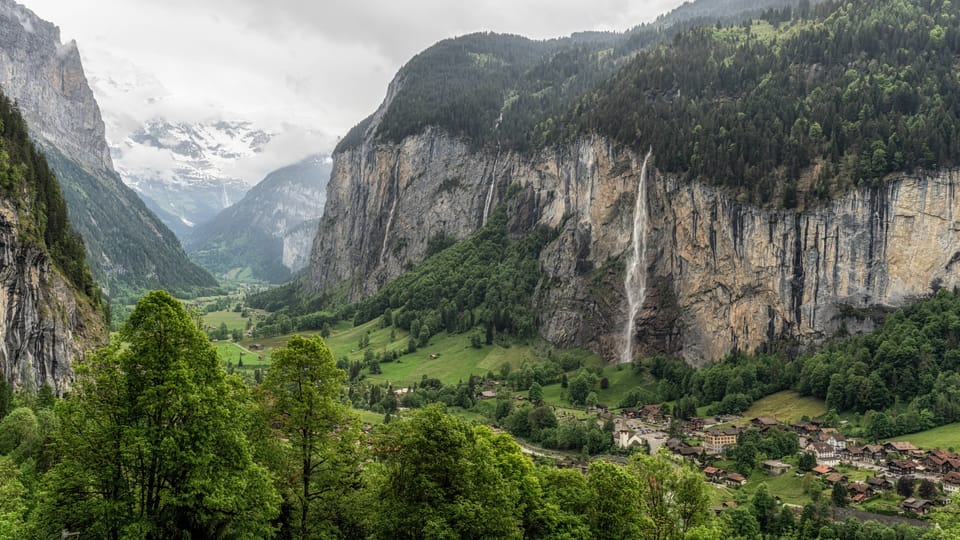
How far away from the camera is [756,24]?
198750 mm

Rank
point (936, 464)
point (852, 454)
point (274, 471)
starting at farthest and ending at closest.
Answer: point (852, 454)
point (936, 464)
point (274, 471)

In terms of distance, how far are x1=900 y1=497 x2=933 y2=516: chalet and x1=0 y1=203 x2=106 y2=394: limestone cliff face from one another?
3356 inches

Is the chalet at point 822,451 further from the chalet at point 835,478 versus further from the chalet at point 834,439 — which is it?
the chalet at point 835,478

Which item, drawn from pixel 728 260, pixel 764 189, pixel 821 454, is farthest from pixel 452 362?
pixel 821 454

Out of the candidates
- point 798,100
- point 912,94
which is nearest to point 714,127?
point 798,100

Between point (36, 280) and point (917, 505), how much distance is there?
9384cm

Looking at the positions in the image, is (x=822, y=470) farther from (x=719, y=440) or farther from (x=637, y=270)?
(x=637, y=270)

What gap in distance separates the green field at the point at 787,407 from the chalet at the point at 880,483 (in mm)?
25479

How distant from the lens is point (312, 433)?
87.3 ft

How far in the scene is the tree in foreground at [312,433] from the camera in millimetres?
26500

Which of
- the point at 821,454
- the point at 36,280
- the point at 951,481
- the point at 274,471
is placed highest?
the point at 36,280

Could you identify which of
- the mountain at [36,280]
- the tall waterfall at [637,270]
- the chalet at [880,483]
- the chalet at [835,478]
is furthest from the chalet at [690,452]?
the mountain at [36,280]

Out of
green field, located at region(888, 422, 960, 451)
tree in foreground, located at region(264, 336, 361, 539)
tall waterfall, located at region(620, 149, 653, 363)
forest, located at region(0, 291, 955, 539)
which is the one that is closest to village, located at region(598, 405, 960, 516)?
green field, located at region(888, 422, 960, 451)

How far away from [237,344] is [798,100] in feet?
520
